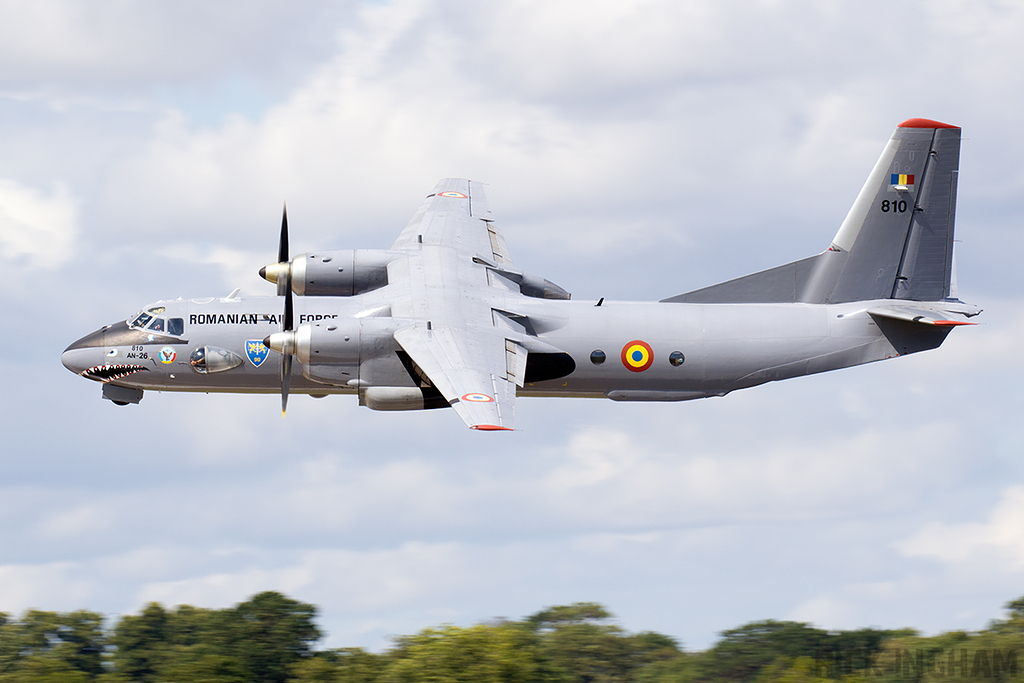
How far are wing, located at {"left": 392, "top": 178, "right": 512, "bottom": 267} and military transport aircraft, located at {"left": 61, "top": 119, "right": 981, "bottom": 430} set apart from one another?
0.29m

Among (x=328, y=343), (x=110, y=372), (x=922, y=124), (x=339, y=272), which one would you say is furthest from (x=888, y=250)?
(x=110, y=372)

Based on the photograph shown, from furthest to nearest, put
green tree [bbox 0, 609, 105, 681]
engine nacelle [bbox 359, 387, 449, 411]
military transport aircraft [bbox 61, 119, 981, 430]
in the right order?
green tree [bbox 0, 609, 105, 681] → military transport aircraft [bbox 61, 119, 981, 430] → engine nacelle [bbox 359, 387, 449, 411]

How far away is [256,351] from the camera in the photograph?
26922mm

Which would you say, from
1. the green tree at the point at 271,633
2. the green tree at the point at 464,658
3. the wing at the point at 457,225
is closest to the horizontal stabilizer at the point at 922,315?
the wing at the point at 457,225

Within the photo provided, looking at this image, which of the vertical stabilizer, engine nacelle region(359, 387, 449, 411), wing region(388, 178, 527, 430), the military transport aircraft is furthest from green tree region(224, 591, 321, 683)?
the vertical stabilizer

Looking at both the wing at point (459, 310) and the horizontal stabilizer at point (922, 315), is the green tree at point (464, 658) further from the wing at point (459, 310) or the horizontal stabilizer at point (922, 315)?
the horizontal stabilizer at point (922, 315)

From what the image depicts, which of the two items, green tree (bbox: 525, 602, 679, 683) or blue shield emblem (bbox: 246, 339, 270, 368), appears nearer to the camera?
blue shield emblem (bbox: 246, 339, 270, 368)

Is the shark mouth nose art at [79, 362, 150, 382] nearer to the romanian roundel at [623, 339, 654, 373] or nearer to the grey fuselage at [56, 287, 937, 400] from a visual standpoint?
the grey fuselage at [56, 287, 937, 400]

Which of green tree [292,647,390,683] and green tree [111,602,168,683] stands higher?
green tree [111,602,168,683]

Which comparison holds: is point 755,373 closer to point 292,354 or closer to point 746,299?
point 746,299

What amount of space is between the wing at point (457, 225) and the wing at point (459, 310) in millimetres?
32

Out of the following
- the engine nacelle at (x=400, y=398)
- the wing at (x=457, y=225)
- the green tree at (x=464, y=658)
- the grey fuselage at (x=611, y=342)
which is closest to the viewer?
the engine nacelle at (x=400, y=398)

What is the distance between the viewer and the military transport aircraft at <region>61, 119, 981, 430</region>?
24953mm

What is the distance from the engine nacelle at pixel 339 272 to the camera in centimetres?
2877
